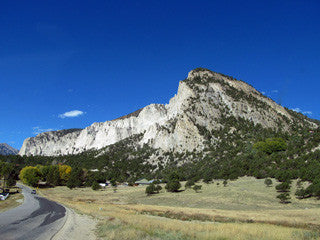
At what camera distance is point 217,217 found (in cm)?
2384

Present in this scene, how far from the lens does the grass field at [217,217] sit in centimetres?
1364

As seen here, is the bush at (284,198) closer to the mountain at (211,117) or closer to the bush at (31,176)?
the mountain at (211,117)

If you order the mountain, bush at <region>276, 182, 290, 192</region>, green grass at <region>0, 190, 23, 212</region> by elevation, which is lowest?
green grass at <region>0, 190, 23, 212</region>

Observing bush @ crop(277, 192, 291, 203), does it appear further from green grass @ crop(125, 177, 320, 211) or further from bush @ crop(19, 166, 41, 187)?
bush @ crop(19, 166, 41, 187)

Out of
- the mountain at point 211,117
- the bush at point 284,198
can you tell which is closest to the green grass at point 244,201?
the bush at point 284,198

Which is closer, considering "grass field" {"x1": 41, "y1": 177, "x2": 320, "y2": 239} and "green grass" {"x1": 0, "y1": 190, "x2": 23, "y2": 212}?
"grass field" {"x1": 41, "y1": 177, "x2": 320, "y2": 239}

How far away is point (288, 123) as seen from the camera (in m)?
119

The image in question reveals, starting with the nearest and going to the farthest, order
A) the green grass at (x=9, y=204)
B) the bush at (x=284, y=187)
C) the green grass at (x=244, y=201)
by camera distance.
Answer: the green grass at (x=9, y=204) < the green grass at (x=244, y=201) < the bush at (x=284, y=187)

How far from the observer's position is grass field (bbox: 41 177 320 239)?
1364 cm

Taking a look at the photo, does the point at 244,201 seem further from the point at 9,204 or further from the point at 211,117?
the point at 211,117

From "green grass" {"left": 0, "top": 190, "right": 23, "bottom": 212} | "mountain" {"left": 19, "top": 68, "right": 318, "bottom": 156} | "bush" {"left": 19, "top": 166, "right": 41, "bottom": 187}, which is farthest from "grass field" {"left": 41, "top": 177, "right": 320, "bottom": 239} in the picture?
"bush" {"left": 19, "top": 166, "right": 41, "bottom": 187}

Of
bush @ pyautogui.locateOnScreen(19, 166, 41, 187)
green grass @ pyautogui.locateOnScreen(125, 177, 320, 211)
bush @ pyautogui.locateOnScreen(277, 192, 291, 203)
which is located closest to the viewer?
green grass @ pyautogui.locateOnScreen(125, 177, 320, 211)

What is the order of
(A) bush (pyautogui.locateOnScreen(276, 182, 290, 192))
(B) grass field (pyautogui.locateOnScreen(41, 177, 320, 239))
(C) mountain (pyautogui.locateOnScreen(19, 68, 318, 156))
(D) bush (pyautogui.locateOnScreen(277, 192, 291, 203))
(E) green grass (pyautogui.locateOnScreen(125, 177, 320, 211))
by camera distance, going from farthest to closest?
1. (C) mountain (pyautogui.locateOnScreen(19, 68, 318, 156))
2. (A) bush (pyautogui.locateOnScreen(276, 182, 290, 192))
3. (D) bush (pyautogui.locateOnScreen(277, 192, 291, 203))
4. (E) green grass (pyautogui.locateOnScreen(125, 177, 320, 211))
5. (B) grass field (pyautogui.locateOnScreen(41, 177, 320, 239))

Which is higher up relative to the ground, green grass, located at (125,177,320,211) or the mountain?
the mountain
